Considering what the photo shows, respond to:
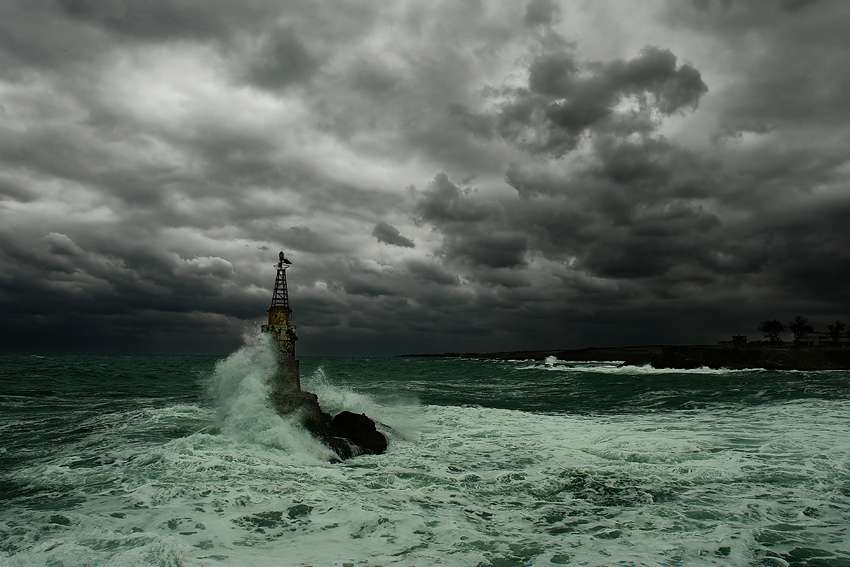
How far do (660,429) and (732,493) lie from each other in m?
7.78

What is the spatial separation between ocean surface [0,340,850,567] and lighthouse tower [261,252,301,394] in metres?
0.69

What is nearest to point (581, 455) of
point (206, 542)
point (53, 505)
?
point (206, 542)

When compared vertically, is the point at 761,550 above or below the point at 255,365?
below

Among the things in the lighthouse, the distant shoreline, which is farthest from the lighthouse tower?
the distant shoreline

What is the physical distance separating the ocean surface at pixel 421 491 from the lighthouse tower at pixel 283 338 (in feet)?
2.27

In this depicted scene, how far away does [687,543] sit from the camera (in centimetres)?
712

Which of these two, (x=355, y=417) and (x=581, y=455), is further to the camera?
(x=355, y=417)

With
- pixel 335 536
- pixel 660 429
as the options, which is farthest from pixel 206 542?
pixel 660 429

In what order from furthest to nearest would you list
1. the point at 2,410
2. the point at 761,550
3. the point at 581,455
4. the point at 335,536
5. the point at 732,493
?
the point at 2,410, the point at 581,455, the point at 732,493, the point at 335,536, the point at 761,550

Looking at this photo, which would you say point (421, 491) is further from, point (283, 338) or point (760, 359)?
point (760, 359)

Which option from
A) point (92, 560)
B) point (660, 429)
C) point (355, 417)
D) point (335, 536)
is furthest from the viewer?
point (660, 429)

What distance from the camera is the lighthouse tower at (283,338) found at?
16016 mm

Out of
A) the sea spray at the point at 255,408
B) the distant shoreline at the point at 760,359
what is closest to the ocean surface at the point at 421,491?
the sea spray at the point at 255,408

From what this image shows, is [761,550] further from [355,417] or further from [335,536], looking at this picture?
[355,417]
